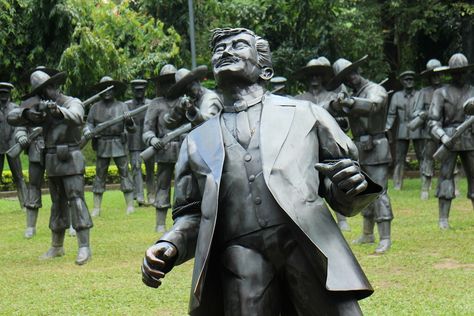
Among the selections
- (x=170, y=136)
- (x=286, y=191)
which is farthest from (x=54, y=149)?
(x=286, y=191)

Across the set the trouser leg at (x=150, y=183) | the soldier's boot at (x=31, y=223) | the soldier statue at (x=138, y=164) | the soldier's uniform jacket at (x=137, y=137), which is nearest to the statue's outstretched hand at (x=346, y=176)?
the soldier's boot at (x=31, y=223)

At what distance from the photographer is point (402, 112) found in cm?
2047

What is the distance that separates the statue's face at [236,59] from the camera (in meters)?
5.05

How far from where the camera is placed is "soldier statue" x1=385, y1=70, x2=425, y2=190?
Result: 66.4 ft

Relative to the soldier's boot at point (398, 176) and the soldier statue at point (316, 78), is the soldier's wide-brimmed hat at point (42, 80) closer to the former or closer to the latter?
the soldier statue at point (316, 78)

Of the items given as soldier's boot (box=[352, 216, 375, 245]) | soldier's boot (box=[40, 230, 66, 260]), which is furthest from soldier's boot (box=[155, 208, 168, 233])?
soldier's boot (box=[352, 216, 375, 245])

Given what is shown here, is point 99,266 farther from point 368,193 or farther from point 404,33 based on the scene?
point 404,33

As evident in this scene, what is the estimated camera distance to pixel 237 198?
4863 mm

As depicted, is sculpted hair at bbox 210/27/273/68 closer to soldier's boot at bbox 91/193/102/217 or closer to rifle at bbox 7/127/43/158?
rifle at bbox 7/127/43/158

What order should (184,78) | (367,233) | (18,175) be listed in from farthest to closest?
(18,175), (184,78), (367,233)

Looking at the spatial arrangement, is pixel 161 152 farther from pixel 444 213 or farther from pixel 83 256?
pixel 444 213

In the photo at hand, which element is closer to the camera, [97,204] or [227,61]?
[227,61]

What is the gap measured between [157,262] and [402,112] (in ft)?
53.1

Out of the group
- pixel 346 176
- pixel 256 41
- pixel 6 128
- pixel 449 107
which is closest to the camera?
pixel 346 176
